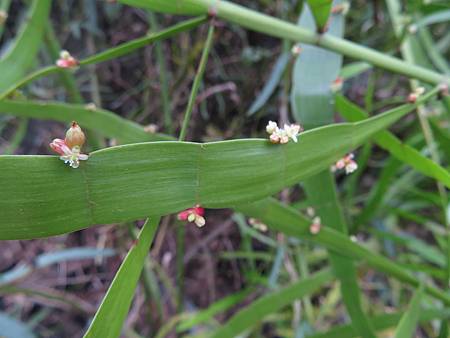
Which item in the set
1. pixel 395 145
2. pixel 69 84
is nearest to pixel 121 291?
pixel 395 145

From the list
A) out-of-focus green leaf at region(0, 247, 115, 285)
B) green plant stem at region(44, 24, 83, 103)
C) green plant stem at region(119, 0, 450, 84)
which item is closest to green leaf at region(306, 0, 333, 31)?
green plant stem at region(119, 0, 450, 84)

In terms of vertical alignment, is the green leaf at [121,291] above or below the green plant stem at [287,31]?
below

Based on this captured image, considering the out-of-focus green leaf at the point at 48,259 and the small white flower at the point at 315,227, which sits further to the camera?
the out-of-focus green leaf at the point at 48,259

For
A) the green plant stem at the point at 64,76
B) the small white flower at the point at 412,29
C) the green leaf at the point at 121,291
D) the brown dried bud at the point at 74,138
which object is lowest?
the green leaf at the point at 121,291

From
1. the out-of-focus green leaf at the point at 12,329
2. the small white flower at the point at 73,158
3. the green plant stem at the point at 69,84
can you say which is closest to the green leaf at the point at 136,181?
the small white flower at the point at 73,158

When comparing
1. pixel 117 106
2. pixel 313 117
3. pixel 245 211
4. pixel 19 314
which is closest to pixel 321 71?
pixel 313 117

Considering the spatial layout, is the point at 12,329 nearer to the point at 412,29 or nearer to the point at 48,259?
the point at 48,259

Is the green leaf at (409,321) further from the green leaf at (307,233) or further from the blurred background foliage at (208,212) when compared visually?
the blurred background foliage at (208,212)
